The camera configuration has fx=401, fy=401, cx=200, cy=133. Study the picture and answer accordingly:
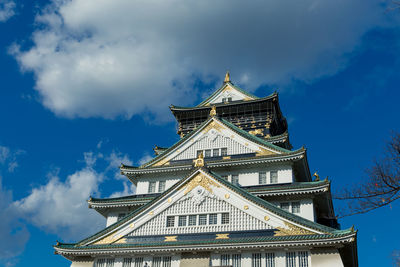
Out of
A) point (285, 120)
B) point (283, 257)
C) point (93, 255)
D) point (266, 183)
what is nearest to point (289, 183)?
point (266, 183)

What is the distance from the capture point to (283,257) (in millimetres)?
25703

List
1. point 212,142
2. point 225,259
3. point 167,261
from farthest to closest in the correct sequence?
point 212,142
point 167,261
point 225,259

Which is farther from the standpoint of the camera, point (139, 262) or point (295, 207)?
point (295, 207)

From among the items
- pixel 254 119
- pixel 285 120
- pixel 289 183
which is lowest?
pixel 289 183

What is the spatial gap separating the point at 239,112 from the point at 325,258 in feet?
78.8

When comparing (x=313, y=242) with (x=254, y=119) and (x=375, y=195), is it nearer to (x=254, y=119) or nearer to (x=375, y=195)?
(x=375, y=195)

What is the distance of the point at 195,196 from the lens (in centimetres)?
2984

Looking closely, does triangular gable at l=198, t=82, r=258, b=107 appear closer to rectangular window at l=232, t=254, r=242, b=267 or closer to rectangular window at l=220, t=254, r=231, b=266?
rectangular window at l=220, t=254, r=231, b=266

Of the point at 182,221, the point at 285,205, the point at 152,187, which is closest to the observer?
the point at 182,221

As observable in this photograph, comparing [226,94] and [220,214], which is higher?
[226,94]

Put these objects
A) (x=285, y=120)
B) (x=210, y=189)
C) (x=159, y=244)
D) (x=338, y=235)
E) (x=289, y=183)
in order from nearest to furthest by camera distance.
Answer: (x=338, y=235)
(x=159, y=244)
(x=210, y=189)
(x=289, y=183)
(x=285, y=120)

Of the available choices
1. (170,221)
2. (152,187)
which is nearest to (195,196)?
(170,221)

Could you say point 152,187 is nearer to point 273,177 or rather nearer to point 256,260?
→ point 273,177

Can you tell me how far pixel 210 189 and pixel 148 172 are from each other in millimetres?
9597
